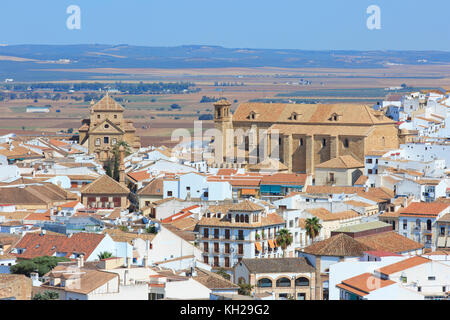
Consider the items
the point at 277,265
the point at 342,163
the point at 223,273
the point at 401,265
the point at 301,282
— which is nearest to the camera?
the point at 401,265

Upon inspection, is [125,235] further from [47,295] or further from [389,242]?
[47,295]

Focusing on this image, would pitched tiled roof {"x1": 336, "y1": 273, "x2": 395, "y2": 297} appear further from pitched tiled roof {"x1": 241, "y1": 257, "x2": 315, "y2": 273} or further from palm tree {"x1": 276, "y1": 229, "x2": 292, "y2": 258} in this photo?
palm tree {"x1": 276, "y1": 229, "x2": 292, "y2": 258}

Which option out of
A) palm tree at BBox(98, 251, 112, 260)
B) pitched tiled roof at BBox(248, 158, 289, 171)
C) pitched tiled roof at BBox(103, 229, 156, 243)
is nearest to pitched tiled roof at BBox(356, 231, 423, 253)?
pitched tiled roof at BBox(103, 229, 156, 243)

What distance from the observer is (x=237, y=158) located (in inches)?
3115

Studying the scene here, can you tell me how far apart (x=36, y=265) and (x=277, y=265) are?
8173 millimetres

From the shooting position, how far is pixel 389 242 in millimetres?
45625

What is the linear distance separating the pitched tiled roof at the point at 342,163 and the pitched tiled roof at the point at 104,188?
12767 millimetres

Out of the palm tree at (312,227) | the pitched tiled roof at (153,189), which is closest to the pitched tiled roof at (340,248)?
the palm tree at (312,227)

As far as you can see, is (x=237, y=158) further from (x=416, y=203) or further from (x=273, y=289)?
(x=273, y=289)

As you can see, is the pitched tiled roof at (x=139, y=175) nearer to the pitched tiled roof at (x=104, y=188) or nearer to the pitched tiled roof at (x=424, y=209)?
the pitched tiled roof at (x=104, y=188)

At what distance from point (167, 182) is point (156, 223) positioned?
10535 millimetres

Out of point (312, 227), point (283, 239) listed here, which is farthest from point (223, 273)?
point (312, 227)

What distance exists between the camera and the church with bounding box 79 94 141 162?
291ft
